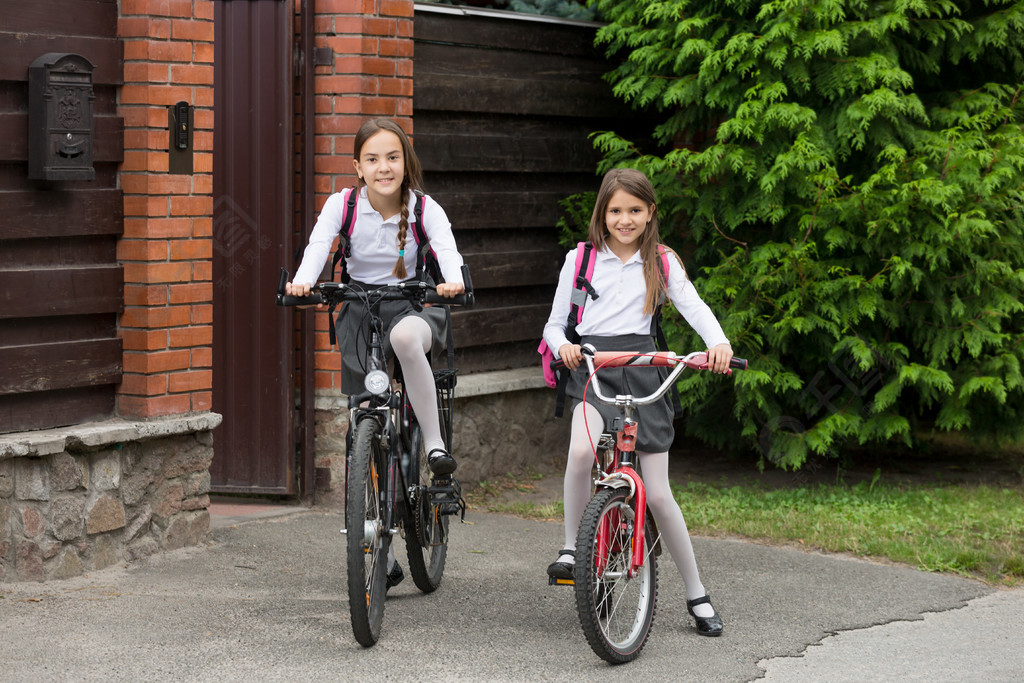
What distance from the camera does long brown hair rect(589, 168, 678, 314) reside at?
15.8ft

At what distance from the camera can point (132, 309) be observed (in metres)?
5.89

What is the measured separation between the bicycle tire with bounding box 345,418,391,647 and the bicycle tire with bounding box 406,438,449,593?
0.32 meters

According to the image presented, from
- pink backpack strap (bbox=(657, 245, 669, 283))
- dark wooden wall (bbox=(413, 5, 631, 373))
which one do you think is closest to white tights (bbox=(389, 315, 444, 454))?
pink backpack strap (bbox=(657, 245, 669, 283))

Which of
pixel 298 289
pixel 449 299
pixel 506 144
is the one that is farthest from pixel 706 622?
pixel 506 144

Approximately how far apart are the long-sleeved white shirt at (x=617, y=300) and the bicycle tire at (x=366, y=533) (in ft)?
2.50

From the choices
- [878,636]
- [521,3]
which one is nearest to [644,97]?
[521,3]

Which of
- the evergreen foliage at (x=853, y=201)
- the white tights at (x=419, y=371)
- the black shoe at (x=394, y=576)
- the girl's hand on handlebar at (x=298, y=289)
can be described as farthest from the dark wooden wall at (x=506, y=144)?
the girl's hand on handlebar at (x=298, y=289)

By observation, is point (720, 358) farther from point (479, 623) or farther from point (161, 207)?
point (161, 207)

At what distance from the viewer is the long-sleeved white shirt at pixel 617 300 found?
15.9 ft

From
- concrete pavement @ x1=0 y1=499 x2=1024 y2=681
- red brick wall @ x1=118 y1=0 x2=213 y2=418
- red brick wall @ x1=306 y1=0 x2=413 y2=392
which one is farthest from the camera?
red brick wall @ x1=306 y1=0 x2=413 y2=392

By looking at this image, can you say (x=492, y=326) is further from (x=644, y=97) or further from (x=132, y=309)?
(x=132, y=309)

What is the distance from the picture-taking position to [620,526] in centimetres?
466

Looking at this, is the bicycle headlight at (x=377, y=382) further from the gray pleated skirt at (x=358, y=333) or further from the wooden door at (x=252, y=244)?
the wooden door at (x=252, y=244)

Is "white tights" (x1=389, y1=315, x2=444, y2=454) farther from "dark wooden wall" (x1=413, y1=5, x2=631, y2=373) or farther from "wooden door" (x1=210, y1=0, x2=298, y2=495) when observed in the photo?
"dark wooden wall" (x1=413, y1=5, x2=631, y2=373)
